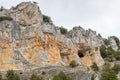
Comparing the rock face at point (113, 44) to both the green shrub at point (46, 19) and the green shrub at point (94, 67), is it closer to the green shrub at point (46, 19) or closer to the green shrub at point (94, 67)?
the green shrub at point (94, 67)

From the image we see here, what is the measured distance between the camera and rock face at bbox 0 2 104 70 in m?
77.4

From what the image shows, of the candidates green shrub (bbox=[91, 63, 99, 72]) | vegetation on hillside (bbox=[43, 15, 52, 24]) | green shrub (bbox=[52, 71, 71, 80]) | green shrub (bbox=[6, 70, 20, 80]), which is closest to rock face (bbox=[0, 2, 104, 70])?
green shrub (bbox=[91, 63, 99, 72])

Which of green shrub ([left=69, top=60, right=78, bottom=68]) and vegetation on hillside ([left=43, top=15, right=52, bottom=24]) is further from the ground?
vegetation on hillside ([left=43, top=15, right=52, bottom=24])

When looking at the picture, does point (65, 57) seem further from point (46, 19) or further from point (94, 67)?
point (46, 19)

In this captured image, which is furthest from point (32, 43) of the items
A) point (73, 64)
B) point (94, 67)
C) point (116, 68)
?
point (116, 68)

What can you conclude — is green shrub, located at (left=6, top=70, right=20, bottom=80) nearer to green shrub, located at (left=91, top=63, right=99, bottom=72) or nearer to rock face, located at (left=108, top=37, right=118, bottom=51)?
green shrub, located at (left=91, top=63, right=99, bottom=72)

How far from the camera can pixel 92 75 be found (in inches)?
3046

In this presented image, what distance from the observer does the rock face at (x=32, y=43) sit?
7744cm

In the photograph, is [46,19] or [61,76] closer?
[61,76]

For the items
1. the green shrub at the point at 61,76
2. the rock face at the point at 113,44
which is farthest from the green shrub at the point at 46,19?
the rock face at the point at 113,44

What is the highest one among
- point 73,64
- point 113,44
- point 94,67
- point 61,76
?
point 113,44

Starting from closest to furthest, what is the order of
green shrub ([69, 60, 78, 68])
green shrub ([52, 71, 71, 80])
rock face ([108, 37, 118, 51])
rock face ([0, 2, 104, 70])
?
green shrub ([52, 71, 71, 80]), rock face ([0, 2, 104, 70]), green shrub ([69, 60, 78, 68]), rock face ([108, 37, 118, 51])

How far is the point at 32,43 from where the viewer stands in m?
80.1

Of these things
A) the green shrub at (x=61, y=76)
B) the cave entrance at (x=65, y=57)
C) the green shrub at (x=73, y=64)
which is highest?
the cave entrance at (x=65, y=57)
